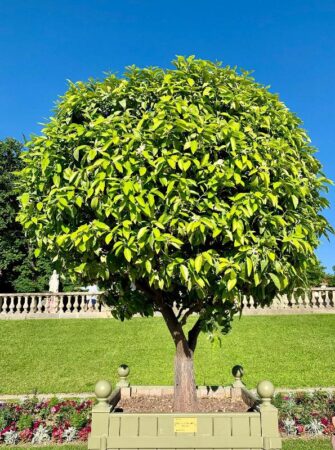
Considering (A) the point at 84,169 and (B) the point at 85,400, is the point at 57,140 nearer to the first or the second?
(A) the point at 84,169

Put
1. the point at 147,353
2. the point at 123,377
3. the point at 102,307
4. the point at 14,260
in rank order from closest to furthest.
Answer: the point at 123,377, the point at 147,353, the point at 102,307, the point at 14,260

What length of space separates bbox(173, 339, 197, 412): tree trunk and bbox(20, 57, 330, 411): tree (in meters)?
0.93

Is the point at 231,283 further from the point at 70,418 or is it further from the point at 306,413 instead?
the point at 70,418

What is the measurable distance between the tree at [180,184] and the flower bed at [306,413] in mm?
3175

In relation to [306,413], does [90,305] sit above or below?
above

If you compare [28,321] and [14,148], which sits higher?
[14,148]

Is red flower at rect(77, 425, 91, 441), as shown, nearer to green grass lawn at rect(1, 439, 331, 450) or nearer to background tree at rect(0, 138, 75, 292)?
green grass lawn at rect(1, 439, 331, 450)

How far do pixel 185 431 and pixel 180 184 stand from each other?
270cm

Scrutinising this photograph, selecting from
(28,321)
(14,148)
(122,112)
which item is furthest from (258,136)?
(14,148)

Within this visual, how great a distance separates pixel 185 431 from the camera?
4156mm

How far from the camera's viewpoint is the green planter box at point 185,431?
13.5 ft

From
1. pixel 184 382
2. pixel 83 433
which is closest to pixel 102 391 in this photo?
pixel 184 382

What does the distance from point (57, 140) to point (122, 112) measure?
86cm

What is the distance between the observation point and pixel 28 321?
57.5 feet
